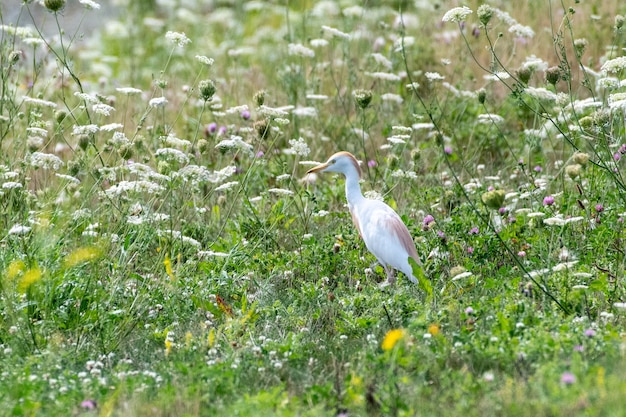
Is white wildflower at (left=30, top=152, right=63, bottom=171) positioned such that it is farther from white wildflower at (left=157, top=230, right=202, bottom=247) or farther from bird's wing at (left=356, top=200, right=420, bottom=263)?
bird's wing at (left=356, top=200, right=420, bottom=263)

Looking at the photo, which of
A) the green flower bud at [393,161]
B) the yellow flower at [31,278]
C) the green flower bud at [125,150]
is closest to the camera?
the yellow flower at [31,278]

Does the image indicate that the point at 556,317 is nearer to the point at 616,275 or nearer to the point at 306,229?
the point at 616,275

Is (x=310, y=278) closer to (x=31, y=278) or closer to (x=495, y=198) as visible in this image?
(x=495, y=198)

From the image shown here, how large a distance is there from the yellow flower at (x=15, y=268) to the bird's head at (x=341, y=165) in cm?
164

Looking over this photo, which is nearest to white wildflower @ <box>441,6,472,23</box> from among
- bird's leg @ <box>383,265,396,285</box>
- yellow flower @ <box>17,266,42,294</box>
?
bird's leg @ <box>383,265,396,285</box>

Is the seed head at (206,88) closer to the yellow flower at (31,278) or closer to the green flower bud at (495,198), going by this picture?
the yellow flower at (31,278)

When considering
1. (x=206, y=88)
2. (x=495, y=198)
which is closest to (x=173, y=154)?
(x=206, y=88)

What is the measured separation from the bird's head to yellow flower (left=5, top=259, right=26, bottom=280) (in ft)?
5.36

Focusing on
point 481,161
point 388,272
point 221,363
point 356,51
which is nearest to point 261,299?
point 388,272

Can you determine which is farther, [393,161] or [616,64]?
[393,161]

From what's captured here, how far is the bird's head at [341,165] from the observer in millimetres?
5375

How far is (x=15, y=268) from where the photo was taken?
13.7ft

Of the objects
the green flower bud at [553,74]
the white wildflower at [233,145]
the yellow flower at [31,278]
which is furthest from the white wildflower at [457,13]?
the yellow flower at [31,278]

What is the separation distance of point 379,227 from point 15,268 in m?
1.79
